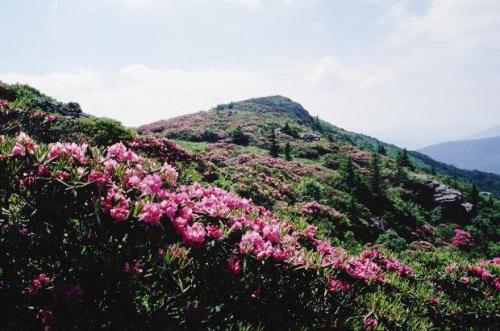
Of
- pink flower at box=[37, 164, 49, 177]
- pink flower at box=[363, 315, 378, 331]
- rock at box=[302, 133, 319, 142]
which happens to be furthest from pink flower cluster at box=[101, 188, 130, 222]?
rock at box=[302, 133, 319, 142]

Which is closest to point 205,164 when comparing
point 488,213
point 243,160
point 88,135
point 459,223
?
point 88,135

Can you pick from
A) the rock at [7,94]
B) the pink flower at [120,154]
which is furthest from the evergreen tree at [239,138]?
the pink flower at [120,154]

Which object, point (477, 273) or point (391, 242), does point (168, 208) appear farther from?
point (391, 242)

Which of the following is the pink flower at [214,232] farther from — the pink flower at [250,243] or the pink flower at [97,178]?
the pink flower at [97,178]

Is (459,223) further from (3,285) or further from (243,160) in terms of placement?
(3,285)

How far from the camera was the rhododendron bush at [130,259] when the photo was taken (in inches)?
124

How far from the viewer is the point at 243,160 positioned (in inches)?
1255

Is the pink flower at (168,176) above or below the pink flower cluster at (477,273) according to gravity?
above

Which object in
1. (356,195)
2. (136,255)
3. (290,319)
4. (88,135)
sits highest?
(88,135)

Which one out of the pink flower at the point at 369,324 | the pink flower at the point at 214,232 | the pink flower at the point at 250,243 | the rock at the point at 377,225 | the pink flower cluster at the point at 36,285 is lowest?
the rock at the point at 377,225

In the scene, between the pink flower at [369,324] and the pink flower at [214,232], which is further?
the pink flower at [369,324]

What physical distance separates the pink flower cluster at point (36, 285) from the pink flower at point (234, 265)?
5.64ft

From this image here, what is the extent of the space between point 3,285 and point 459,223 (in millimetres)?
45983

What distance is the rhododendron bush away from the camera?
3.15m
